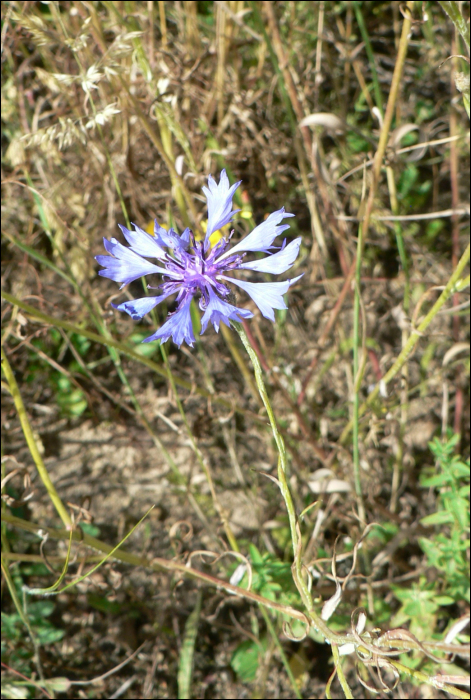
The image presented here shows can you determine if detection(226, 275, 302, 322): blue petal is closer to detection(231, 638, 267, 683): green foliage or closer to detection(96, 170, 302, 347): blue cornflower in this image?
detection(96, 170, 302, 347): blue cornflower

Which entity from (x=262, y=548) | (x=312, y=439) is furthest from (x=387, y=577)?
(x=312, y=439)

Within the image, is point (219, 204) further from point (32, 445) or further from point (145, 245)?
point (32, 445)

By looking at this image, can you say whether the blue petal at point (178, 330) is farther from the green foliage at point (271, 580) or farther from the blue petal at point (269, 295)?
the green foliage at point (271, 580)

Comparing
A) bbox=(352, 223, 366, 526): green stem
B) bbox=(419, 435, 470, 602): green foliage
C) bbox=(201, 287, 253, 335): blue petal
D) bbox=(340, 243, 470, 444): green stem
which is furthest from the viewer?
bbox=(419, 435, 470, 602): green foliage

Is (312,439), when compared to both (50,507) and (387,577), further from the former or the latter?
(50,507)

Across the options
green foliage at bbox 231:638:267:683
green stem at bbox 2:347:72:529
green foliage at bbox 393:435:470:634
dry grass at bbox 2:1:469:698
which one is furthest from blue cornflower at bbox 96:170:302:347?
green foliage at bbox 231:638:267:683

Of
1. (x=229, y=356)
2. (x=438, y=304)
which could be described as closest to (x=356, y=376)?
(x=438, y=304)

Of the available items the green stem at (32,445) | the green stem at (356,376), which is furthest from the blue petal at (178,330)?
the green stem at (32,445)
